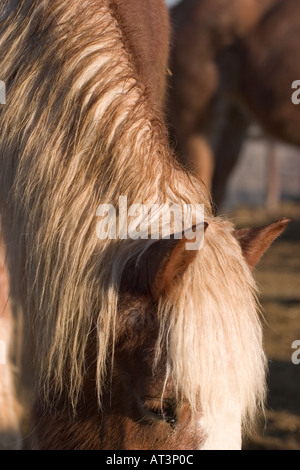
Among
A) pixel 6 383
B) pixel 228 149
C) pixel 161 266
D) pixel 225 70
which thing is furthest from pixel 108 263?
pixel 228 149

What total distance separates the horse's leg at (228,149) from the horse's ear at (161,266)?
8.92 ft

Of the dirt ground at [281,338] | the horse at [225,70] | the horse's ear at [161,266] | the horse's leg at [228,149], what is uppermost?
the horse at [225,70]

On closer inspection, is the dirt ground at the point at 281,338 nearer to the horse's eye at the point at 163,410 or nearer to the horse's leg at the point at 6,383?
the horse's eye at the point at 163,410

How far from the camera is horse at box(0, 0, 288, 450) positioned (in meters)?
1.23

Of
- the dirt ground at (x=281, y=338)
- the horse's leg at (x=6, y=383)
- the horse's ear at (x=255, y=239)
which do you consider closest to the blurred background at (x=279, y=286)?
the dirt ground at (x=281, y=338)

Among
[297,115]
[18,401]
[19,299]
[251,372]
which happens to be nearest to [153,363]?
[251,372]

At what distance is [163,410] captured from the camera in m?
1.23

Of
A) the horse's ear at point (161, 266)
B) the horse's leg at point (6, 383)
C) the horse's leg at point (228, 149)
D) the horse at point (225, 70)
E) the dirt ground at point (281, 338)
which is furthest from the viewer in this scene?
the horse's leg at point (228, 149)

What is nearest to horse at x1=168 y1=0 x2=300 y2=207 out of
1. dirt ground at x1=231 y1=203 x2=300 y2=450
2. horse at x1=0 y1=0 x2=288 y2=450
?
dirt ground at x1=231 y1=203 x2=300 y2=450

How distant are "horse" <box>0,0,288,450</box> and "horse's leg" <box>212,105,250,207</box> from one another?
241cm

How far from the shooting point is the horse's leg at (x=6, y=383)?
1.56 metres

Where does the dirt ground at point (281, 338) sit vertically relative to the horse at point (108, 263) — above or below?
below

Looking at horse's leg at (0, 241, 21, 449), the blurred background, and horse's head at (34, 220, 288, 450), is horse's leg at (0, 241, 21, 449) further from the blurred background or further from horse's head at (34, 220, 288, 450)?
the blurred background
